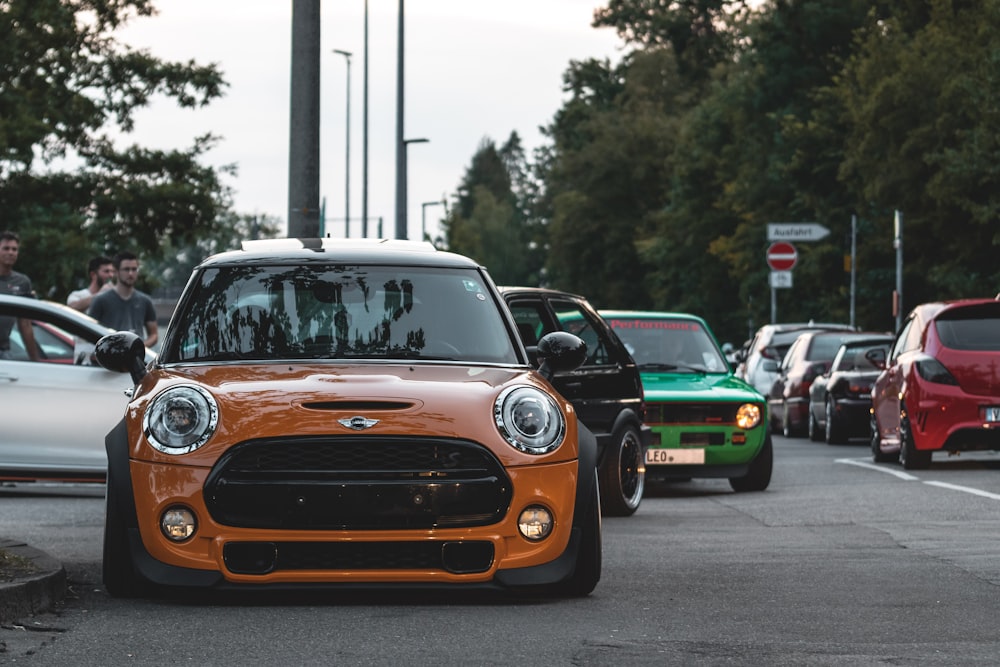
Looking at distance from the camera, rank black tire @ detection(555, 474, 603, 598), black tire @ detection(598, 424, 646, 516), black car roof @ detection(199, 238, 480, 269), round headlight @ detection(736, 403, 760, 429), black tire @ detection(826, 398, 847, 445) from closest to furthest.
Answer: black tire @ detection(555, 474, 603, 598) < black car roof @ detection(199, 238, 480, 269) < black tire @ detection(598, 424, 646, 516) < round headlight @ detection(736, 403, 760, 429) < black tire @ detection(826, 398, 847, 445)

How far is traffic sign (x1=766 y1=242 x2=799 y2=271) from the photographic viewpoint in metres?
43.1

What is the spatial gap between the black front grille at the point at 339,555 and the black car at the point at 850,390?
18.2 metres

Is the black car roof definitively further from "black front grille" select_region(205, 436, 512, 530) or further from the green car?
the green car

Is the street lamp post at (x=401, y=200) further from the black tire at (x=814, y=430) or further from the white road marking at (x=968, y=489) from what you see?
the white road marking at (x=968, y=489)

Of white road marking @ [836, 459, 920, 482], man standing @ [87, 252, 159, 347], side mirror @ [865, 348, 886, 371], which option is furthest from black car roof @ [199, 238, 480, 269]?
side mirror @ [865, 348, 886, 371]

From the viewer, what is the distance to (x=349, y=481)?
28.7 ft

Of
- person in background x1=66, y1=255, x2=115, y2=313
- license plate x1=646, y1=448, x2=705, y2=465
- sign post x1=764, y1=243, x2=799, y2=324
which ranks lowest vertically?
license plate x1=646, y1=448, x2=705, y2=465

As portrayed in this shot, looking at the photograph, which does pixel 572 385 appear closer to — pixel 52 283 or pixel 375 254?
pixel 375 254

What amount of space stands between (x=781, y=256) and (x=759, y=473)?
25894mm

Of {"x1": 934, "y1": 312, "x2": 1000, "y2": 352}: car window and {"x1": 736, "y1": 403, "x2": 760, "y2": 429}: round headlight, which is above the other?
{"x1": 934, "y1": 312, "x2": 1000, "y2": 352}: car window

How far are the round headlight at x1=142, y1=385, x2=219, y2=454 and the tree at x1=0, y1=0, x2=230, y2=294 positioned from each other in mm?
32741

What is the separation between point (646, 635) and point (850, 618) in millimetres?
1048

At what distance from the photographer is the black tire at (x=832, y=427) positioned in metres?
27.1

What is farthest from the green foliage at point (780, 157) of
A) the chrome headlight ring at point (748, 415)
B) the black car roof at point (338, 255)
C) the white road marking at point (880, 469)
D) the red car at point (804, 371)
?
the black car roof at point (338, 255)
